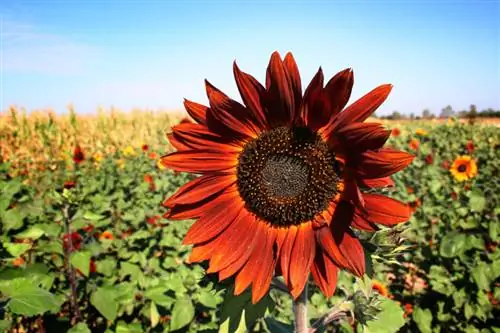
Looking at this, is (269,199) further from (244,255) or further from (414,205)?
(414,205)

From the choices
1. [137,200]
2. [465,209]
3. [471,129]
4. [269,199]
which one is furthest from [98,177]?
[471,129]

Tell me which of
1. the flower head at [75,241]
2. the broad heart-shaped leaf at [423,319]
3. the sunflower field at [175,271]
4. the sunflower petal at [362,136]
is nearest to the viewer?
the sunflower petal at [362,136]

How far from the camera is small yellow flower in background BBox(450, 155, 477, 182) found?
18.2 feet

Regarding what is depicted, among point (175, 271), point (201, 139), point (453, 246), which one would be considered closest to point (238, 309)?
Result: point (201, 139)

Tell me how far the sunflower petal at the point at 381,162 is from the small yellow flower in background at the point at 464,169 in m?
5.02

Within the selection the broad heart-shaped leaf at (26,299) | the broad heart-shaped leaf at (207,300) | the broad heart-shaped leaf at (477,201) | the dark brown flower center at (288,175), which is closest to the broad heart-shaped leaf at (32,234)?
the broad heart-shaped leaf at (26,299)

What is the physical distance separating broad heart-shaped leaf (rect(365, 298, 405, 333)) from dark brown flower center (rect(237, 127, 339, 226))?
1.74ft

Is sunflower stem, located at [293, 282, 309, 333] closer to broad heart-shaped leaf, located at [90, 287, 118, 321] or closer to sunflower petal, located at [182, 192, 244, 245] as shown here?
sunflower petal, located at [182, 192, 244, 245]

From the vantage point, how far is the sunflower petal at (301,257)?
3.86 feet

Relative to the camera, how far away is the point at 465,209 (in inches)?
159

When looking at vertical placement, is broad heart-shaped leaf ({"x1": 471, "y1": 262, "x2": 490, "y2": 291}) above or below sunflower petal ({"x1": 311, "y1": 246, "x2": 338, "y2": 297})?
below

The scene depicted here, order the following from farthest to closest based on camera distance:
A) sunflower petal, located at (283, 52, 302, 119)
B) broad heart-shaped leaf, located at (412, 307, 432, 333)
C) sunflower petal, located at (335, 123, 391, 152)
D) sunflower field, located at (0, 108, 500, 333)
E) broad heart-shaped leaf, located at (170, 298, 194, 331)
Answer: broad heart-shaped leaf, located at (412, 307, 432, 333) < broad heart-shaped leaf, located at (170, 298, 194, 331) < sunflower field, located at (0, 108, 500, 333) < sunflower petal, located at (283, 52, 302, 119) < sunflower petal, located at (335, 123, 391, 152)

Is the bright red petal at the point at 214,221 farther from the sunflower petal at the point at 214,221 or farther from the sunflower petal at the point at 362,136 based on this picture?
the sunflower petal at the point at 362,136

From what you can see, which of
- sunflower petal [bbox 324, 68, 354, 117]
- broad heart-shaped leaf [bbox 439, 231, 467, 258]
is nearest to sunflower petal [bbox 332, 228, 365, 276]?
sunflower petal [bbox 324, 68, 354, 117]
